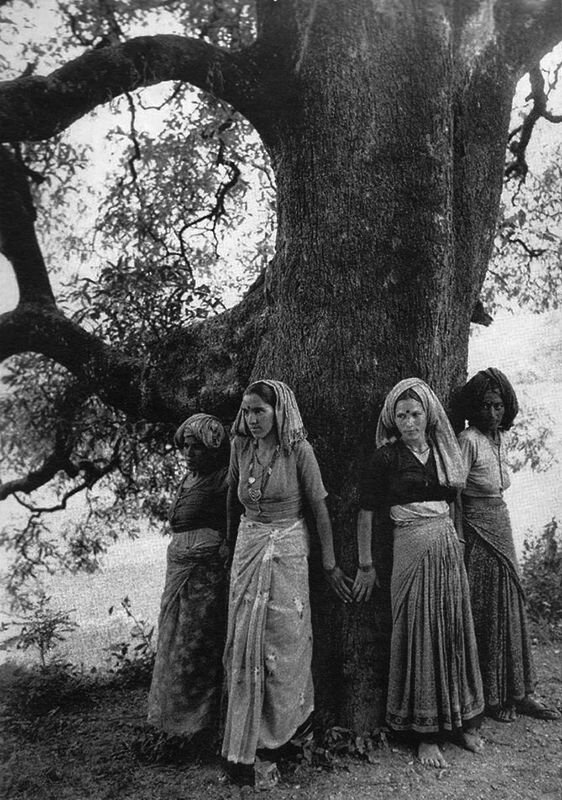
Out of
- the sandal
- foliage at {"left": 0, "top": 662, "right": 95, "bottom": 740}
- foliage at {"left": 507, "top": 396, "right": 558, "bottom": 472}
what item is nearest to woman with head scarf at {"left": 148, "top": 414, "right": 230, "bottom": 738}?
foliage at {"left": 0, "top": 662, "right": 95, "bottom": 740}

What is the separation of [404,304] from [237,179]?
13.0 ft

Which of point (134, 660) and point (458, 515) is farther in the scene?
point (134, 660)

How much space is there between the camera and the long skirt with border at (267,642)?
3.82 meters

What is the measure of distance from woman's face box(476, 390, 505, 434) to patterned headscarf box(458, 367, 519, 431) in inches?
0.9

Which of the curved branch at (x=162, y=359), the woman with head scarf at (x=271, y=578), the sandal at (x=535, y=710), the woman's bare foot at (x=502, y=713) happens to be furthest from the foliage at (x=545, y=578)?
the curved branch at (x=162, y=359)

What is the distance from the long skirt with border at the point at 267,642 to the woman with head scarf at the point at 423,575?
475 mm

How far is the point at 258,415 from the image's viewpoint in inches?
158

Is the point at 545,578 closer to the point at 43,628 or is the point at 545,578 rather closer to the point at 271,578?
the point at 271,578

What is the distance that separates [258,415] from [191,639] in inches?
66.0

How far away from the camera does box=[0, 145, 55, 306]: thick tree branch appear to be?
19.7 feet

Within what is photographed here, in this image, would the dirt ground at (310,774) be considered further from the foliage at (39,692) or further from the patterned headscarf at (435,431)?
the patterned headscarf at (435,431)

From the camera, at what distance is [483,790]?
370cm

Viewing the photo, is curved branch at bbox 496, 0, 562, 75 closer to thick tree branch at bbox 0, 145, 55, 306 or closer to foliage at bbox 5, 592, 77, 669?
thick tree branch at bbox 0, 145, 55, 306

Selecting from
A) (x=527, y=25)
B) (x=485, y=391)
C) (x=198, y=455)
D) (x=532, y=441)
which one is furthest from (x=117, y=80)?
(x=532, y=441)
